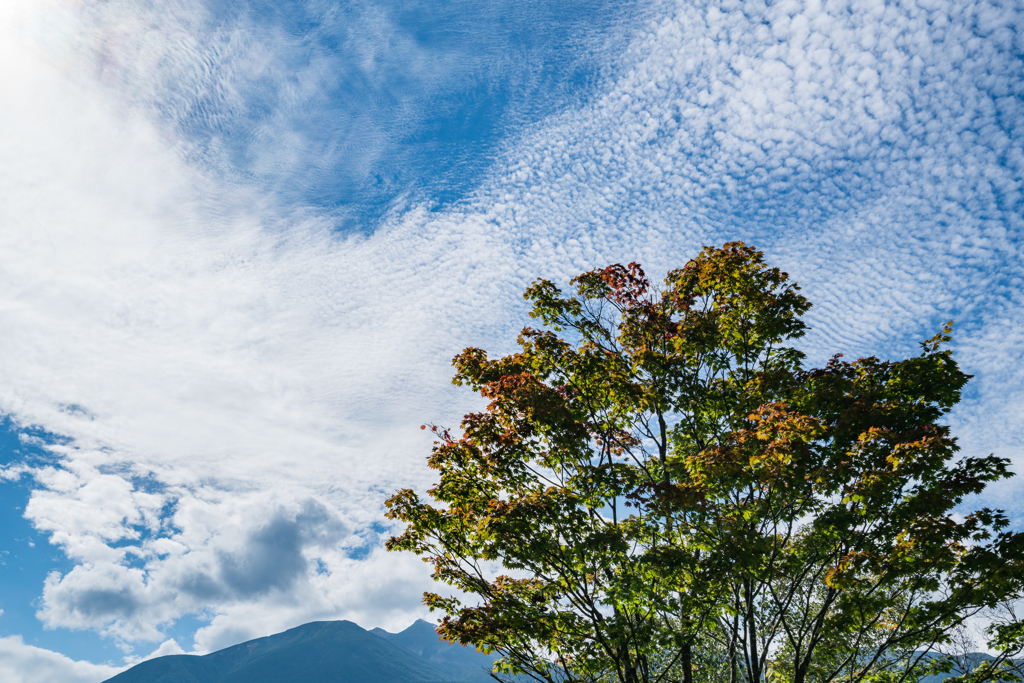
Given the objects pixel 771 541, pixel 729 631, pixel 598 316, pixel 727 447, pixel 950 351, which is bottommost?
pixel 729 631

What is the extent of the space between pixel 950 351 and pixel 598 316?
691 centimetres

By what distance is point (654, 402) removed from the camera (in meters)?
12.3

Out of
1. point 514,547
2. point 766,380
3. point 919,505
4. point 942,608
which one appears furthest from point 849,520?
point 514,547

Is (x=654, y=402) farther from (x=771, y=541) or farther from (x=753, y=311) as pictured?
(x=771, y=541)

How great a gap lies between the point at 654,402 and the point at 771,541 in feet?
12.5

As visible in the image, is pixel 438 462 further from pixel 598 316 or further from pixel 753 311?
pixel 753 311

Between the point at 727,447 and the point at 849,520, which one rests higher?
the point at 727,447

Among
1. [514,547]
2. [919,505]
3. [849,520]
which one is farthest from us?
[514,547]

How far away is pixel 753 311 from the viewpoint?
1178 centimetres

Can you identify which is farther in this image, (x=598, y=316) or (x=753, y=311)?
(x=598, y=316)

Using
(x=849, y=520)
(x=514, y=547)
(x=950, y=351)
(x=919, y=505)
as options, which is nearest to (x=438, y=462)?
(x=514, y=547)

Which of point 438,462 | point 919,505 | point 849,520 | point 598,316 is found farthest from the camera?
point 598,316

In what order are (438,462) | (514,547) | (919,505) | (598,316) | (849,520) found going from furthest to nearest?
1. (598,316)
2. (438,462)
3. (514,547)
4. (849,520)
5. (919,505)

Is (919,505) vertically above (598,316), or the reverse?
(598,316)
